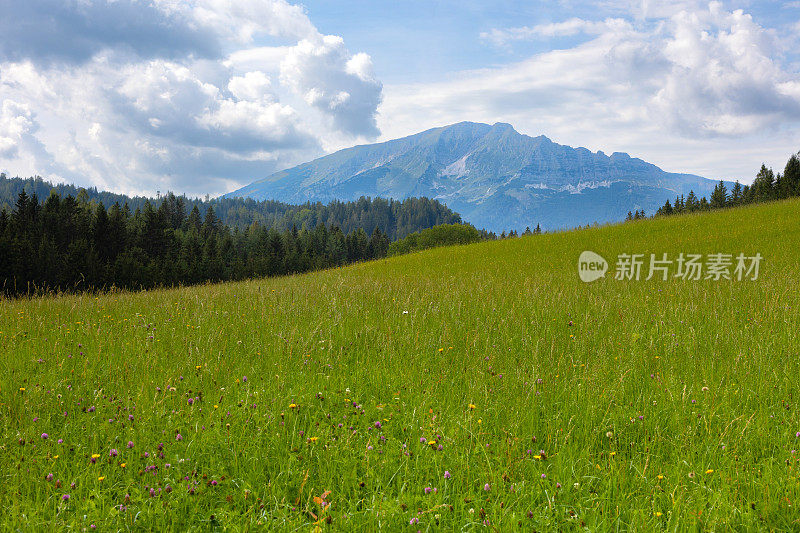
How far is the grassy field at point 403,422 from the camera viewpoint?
267 centimetres

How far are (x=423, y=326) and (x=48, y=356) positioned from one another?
483 cm

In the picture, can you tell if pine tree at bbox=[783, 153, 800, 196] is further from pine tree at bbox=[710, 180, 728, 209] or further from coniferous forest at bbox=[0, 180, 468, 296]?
coniferous forest at bbox=[0, 180, 468, 296]

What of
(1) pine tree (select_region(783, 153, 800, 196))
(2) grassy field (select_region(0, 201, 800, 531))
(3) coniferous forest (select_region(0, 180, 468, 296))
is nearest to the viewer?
(2) grassy field (select_region(0, 201, 800, 531))

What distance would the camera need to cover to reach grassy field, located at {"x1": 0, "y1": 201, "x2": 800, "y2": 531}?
2.67 m

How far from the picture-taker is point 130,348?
5.30 meters

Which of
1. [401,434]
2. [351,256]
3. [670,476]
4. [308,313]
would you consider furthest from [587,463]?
[351,256]

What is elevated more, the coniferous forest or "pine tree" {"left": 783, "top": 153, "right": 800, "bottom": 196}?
"pine tree" {"left": 783, "top": 153, "right": 800, "bottom": 196}

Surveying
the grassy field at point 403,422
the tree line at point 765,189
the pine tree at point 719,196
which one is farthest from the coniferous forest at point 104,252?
the pine tree at point 719,196

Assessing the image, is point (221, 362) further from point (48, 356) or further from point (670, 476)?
point (670, 476)

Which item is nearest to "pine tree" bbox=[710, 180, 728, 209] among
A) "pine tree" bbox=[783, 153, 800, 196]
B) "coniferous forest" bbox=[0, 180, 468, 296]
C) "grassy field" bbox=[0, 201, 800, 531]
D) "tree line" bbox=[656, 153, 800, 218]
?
"tree line" bbox=[656, 153, 800, 218]

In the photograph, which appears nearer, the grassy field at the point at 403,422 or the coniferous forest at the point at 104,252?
the grassy field at the point at 403,422

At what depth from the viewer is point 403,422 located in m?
3.68

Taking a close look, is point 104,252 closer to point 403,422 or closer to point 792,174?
point 403,422

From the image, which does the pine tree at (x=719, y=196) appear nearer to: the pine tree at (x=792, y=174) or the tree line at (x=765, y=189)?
the tree line at (x=765, y=189)
